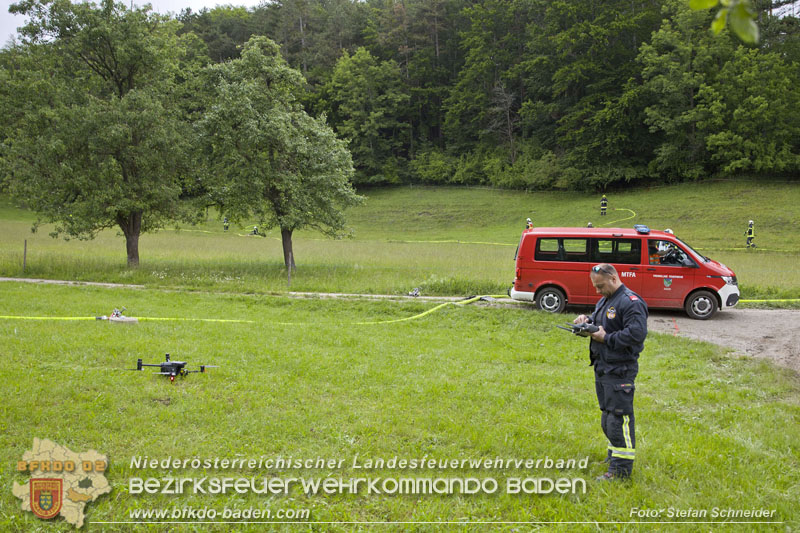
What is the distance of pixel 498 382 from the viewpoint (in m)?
7.72

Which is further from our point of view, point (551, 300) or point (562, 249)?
point (551, 300)

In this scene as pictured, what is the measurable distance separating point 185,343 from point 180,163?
1517cm

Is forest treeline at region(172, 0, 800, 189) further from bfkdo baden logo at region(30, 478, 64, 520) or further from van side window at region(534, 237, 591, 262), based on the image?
bfkdo baden logo at region(30, 478, 64, 520)

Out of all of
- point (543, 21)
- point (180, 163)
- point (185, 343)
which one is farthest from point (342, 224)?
point (543, 21)

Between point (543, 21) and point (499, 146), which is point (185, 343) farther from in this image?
point (543, 21)

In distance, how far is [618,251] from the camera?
1302cm

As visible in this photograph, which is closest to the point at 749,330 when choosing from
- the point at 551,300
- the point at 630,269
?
the point at 630,269

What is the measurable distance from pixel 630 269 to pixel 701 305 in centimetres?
196

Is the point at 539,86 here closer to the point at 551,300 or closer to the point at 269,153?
the point at 269,153

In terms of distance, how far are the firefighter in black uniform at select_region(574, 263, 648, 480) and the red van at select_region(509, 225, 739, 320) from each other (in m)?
8.39

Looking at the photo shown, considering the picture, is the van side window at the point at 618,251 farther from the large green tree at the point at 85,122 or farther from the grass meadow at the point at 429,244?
the large green tree at the point at 85,122

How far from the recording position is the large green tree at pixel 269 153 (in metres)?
20.8

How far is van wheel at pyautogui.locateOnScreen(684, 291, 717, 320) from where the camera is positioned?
42.0 feet

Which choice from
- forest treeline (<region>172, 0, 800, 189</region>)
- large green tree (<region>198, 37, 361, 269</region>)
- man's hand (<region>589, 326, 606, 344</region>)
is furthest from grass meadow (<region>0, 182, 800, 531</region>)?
forest treeline (<region>172, 0, 800, 189</region>)
